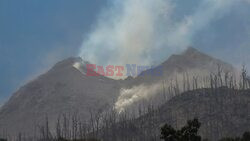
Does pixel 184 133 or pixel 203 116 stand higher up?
pixel 203 116

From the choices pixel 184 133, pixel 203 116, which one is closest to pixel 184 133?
pixel 184 133

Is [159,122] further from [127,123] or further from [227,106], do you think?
[227,106]

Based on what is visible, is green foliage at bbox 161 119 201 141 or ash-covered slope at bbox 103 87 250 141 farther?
ash-covered slope at bbox 103 87 250 141

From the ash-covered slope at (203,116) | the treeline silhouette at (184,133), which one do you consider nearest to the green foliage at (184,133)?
the treeline silhouette at (184,133)

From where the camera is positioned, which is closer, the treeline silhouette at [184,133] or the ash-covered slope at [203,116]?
the treeline silhouette at [184,133]

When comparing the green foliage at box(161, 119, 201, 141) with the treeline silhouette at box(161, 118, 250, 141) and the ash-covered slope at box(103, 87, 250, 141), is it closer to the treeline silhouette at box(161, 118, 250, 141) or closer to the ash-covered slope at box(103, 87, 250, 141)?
the treeline silhouette at box(161, 118, 250, 141)

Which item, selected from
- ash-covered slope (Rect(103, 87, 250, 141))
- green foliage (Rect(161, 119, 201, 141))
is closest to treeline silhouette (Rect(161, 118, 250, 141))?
green foliage (Rect(161, 119, 201, 141))

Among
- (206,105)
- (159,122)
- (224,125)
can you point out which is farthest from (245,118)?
(159,122)

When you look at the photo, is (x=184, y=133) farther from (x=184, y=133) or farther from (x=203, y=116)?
(x=203, y=116)

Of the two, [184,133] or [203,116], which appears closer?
[184,133]

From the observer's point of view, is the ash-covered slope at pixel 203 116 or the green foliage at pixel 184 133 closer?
the green foliage at pixel 184 133

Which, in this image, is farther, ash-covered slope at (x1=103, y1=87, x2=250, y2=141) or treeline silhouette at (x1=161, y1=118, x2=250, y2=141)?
ash-covered slope at (x1=103, y1=87, x2=250, y2=141)

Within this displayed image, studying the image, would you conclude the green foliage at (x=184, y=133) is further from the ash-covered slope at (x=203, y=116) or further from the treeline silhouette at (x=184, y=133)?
the ash-covered slope at (x=203, y=116)

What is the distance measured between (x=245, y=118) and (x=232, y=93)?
23021mm
